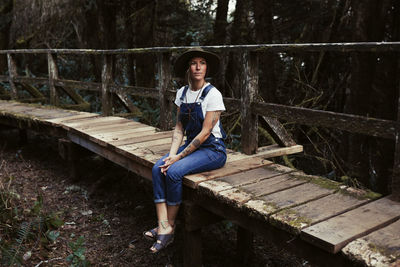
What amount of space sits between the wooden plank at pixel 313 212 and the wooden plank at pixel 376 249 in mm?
361

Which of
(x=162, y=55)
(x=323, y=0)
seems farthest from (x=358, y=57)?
(x=162, y=55)

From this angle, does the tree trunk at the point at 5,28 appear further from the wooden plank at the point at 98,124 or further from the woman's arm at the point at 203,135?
the woman's arm at the point at 203,135

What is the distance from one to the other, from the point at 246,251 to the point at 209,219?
3.54ft

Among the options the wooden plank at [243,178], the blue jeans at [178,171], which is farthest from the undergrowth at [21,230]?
the wooden plank at [243,178]

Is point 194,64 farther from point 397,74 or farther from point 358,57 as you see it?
point 397,74

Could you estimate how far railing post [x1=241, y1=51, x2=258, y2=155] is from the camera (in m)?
4.36

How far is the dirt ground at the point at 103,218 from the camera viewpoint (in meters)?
4.66

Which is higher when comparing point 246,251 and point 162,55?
point 162,55

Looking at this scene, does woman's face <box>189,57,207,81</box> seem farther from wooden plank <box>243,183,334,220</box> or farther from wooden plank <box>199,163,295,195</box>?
wooden plank <box>243,183,334,220</box>

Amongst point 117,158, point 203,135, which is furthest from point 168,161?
point 117,158

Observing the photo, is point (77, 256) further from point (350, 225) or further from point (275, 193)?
point (350, 225)

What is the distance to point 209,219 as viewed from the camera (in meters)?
3.96

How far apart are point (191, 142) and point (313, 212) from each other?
4.62 ft

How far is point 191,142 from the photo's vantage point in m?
3.93
